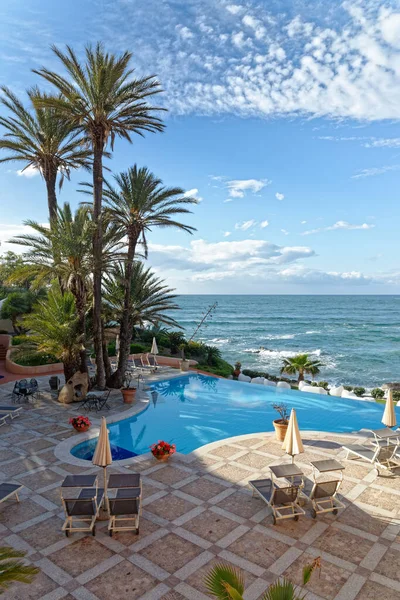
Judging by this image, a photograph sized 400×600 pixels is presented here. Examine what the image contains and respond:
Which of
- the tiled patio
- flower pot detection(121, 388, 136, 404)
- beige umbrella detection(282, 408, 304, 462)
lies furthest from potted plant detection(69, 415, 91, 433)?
beige umbrella detection(282, 408, 304, 462)

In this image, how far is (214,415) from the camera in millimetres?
16922

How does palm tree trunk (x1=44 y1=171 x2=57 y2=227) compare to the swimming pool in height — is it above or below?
above

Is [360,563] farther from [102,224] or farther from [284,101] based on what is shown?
[102,224]

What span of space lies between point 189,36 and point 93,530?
1704 cm

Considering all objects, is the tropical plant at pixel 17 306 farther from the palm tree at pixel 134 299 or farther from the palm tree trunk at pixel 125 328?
the palm tree trunk at pixel 125 328

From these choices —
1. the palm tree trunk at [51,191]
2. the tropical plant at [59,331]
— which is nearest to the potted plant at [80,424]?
the tropical plant at [59,331]

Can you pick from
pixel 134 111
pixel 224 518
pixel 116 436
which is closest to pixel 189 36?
pixel 134 111

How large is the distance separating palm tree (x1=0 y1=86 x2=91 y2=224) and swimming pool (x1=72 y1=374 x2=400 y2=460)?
37.0 feet

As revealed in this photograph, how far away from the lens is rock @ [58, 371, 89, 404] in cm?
1744

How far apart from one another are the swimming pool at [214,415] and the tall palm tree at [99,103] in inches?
176

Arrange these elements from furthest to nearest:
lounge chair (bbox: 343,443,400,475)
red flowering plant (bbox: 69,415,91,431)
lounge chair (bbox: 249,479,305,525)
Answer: red flowering plant (bbox: 69,415,91,431), lounge chair (bbox: 343,443,400,475), lounge chair (bbox: 249,479,305,525)

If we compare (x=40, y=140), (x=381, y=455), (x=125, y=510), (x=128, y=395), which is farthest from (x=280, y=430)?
(x=40, y=140)

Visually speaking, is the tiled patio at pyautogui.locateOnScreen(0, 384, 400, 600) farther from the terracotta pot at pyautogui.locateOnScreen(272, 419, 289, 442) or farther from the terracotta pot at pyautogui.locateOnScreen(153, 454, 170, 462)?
the terracotta pot at pyautogui.locateOnScreen(272, 419, 289, 442)

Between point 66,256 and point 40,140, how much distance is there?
759 centimetres
